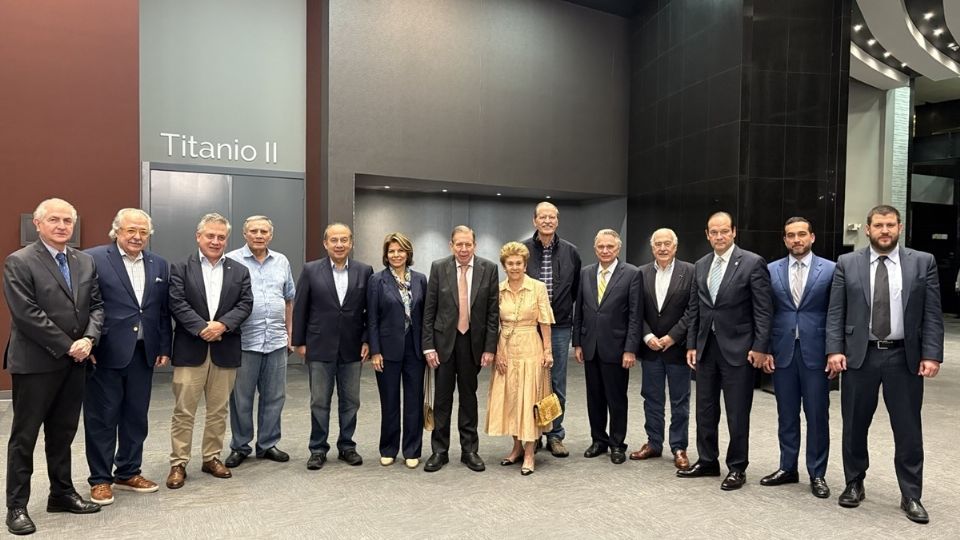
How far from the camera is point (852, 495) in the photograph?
3.76m

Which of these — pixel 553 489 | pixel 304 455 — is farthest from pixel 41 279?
pixel 553 489

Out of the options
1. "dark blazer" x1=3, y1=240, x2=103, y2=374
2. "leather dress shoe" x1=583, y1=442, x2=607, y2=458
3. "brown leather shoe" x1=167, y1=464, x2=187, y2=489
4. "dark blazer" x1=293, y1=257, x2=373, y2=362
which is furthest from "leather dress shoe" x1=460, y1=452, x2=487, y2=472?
"dark blazer" x1=3, y1=240, x2=103, y2=374

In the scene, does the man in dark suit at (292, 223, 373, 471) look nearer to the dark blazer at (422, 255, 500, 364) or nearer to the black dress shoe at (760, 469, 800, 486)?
the dark blazer at (422, 255, 500, 364)

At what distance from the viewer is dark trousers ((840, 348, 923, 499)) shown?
11.7 ft

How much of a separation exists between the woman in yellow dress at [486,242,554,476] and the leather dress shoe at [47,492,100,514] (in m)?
2.40

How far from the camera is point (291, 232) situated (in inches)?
341

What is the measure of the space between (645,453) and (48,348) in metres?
3.81

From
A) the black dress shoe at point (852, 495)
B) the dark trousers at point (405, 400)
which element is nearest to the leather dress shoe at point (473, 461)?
the dark trousers at point (405, 400)

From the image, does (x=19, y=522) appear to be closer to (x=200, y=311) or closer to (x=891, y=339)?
(x=200, y=311)

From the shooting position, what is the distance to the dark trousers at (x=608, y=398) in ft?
15.0

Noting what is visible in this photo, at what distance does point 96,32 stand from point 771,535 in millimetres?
7304

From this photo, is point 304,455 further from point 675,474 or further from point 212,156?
point 212,156

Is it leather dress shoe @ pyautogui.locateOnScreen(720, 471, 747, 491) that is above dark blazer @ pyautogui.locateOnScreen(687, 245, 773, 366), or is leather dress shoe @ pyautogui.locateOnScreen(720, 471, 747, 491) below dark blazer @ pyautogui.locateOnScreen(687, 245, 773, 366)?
below

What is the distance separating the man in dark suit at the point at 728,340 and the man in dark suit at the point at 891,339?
46 centimetres
